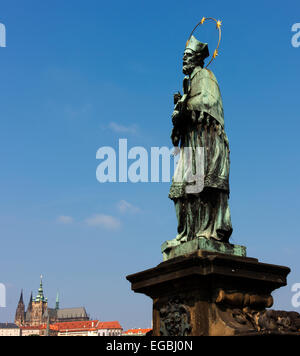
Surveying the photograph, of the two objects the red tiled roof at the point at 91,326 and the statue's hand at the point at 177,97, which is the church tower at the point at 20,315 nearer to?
the red tiled roof at the point at 91,326

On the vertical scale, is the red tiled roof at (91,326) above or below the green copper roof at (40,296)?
below

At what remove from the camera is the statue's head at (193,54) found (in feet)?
26.4

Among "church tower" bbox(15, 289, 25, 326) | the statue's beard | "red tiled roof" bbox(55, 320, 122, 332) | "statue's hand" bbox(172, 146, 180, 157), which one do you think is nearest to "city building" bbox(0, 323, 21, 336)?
"church tower" bbox(15, 289, 25, 326)

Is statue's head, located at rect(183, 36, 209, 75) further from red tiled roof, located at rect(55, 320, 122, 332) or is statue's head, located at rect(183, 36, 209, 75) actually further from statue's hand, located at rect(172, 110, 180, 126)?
red tiled roof, located at rect(55, 320, 122, 332)

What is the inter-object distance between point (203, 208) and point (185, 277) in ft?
4.10

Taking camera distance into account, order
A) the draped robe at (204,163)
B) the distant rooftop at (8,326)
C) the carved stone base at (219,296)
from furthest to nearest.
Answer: the distant rooftop at (8,326) → the draped robe at (204,163) → the carved stone base at (219,296)

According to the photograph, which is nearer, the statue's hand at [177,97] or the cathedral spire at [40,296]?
the statue's hand at [177,97]

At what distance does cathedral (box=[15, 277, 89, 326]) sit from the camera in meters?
182

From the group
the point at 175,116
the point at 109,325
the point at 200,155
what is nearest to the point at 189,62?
the point at 175,116

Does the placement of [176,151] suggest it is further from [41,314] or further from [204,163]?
[41,314]

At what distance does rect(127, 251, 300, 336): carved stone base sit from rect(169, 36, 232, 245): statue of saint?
2.45 feet

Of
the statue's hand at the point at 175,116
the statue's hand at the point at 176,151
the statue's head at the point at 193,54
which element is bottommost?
the statue's hand at the point at 176,151

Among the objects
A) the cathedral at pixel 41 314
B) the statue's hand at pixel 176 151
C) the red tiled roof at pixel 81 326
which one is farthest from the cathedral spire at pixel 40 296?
the statue's hand at pixel 176 151

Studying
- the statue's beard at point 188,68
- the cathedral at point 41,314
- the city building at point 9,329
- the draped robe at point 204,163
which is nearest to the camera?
the draped robe at point 204,163
